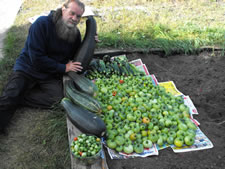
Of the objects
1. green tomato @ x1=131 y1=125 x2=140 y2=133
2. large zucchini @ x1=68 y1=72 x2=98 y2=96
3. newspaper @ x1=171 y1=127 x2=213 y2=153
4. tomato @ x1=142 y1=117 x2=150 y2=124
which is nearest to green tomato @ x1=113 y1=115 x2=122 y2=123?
green tomato @ x1=131 y1=125 x2=140 y2=133

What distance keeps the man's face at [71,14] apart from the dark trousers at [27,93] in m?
1.14

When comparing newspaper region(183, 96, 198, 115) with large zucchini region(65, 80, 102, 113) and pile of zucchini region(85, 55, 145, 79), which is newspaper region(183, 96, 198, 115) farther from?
large zucchini region(65, 80, 102, 113)

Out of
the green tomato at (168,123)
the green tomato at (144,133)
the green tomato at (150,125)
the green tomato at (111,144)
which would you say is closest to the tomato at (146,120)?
the green tomato at (150,125)

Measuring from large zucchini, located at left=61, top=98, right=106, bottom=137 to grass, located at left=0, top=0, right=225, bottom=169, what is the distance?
0.60 metres

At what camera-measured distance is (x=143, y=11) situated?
8203 mm

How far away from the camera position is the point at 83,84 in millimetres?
3871

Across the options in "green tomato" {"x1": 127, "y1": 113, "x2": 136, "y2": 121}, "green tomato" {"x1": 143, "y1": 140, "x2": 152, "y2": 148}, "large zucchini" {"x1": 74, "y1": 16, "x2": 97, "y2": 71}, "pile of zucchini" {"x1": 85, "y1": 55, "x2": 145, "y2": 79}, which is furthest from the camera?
"pile of zucchini" {"x1": 85, "y1": 55, "x2": 145, "y2": 79}

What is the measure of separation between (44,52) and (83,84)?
0.93 metres

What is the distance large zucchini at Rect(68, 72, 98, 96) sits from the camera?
378 centimetres

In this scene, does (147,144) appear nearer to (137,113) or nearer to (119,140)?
(119,140)

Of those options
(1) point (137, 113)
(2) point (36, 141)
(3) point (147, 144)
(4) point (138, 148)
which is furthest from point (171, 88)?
(2) point (36, 141)

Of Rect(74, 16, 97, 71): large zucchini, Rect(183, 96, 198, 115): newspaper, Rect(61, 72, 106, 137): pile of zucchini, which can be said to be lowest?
Rect(183, 96, 198, 115): newspaper

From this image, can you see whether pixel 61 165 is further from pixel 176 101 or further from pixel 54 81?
pixel 176 101

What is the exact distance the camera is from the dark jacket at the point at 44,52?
3.94 metres
